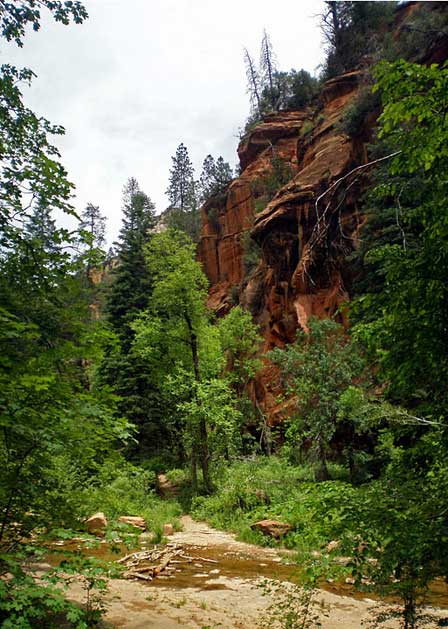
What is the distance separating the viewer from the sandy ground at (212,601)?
5672 millimetres

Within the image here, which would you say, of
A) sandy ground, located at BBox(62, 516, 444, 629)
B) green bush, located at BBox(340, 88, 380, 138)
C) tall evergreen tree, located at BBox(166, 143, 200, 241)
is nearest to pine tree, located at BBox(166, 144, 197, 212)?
tall evergreen tree, located at BBox(166, 143, 200, 241)

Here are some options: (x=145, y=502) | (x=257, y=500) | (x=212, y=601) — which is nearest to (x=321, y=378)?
(x=257, y=500)

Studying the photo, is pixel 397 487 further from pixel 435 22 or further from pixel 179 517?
pixel 435 22

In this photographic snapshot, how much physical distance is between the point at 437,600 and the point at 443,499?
470 cm

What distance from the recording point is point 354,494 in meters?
3.67

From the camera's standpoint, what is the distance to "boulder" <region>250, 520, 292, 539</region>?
36.5 ft

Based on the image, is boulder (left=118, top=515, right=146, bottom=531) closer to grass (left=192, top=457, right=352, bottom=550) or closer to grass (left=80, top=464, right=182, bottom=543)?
grass (left=80, top=464, right=182, bottom=543)

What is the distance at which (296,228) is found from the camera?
24203 millimetres

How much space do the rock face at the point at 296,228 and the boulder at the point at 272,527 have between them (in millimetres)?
8983

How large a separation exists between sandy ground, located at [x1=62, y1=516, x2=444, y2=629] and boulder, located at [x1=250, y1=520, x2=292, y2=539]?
140 cm

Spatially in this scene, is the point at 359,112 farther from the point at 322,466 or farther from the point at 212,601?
the point at 212,601

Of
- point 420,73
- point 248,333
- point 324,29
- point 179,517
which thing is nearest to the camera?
point 420,73

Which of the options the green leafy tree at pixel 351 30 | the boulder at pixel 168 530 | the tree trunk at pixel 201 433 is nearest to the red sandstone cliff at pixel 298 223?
the green leafy tree at pixel 351 30

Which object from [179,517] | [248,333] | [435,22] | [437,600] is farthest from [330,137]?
[437,600]
